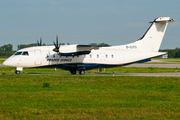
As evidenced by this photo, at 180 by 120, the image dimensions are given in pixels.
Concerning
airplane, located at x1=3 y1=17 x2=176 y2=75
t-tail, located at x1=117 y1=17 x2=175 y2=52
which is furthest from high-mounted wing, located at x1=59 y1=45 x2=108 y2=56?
t-tail, located at x1=117 y1=17 x2=175 y2=52

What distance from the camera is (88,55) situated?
3198 centimetres

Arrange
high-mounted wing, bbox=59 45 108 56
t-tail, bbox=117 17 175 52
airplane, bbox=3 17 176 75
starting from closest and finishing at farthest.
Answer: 1. airplane, bbox=3 17 176 75
2. high-mounted wing, bbox=59 45 108 56
3. t-tail, bbox=117 17 175 52

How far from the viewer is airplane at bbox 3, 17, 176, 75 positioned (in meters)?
29.5

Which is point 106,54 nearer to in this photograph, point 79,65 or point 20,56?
point 79,65

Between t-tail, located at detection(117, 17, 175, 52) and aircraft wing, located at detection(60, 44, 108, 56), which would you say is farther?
t-tail, located at detection(117, 17, 175, 52)

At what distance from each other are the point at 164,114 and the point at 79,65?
22111 mm

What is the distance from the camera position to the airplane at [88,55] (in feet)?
96.9

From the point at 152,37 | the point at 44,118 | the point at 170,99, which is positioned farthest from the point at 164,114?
the point at 152,37

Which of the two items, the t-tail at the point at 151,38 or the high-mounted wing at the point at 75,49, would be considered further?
the t-tail at the point at 151,38

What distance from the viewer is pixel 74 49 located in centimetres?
3042

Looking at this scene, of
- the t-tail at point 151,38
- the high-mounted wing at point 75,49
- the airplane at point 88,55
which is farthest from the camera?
the t-tail at point 151,38

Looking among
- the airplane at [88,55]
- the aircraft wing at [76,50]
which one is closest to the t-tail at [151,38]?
the airplane at [88,55]

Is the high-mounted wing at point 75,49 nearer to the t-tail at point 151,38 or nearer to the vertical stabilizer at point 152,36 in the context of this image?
the t-tail at point 151,38

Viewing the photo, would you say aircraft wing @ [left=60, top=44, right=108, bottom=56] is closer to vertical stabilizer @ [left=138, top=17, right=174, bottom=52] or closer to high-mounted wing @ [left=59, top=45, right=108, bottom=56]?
high-mounted wing @ [left=59, top=45, right=108, bottom=56]
